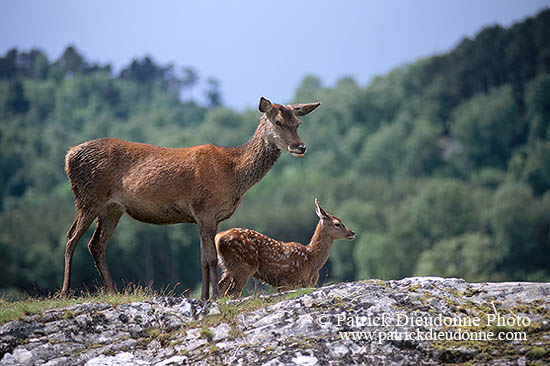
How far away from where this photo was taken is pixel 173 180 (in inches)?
457

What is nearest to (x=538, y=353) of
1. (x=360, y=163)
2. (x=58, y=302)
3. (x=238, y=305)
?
(x=238, y=305)

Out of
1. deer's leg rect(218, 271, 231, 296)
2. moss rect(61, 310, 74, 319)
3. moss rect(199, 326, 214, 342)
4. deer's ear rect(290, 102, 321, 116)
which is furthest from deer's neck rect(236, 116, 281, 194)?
moss rect(61, 310, 74, 319)

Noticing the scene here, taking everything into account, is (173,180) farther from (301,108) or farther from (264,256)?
(264,256)

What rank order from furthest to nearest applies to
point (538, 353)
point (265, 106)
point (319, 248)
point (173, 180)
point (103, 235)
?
1. point (319, 248)
2. point (103, 235)
3. point (265, 106)
4. point (173, 180)
5. point (538, 353)

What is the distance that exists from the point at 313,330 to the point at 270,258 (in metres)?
4.51

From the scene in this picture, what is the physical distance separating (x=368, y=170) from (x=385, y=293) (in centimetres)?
13143

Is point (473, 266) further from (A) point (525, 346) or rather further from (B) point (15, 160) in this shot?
(B) point (15, 160)

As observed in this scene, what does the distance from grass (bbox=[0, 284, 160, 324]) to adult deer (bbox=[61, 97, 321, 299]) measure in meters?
0.66

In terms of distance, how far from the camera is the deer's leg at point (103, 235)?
40.1 ft

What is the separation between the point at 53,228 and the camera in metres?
71.4

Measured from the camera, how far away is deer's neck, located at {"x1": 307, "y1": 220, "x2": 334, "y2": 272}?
47.7ft

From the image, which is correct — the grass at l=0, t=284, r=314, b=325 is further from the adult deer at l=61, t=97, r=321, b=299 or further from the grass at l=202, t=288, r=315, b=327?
the adult deer at l=61, t=97, r=321, b=299

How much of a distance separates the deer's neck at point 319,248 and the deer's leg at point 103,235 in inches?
152

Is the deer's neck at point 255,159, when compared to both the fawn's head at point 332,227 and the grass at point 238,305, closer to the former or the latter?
the grass at point 238,305
